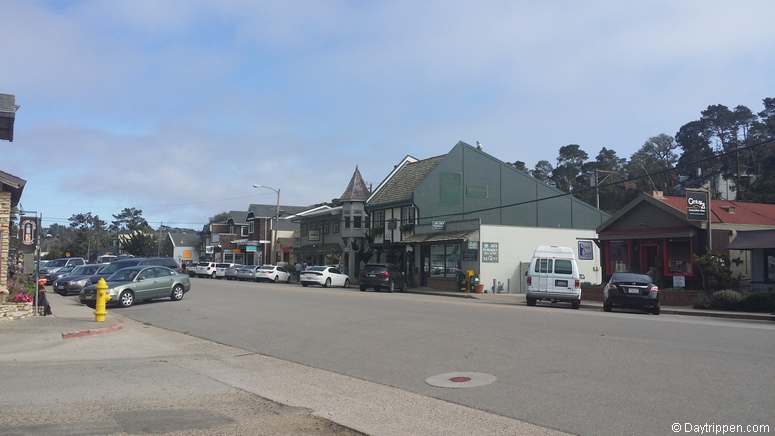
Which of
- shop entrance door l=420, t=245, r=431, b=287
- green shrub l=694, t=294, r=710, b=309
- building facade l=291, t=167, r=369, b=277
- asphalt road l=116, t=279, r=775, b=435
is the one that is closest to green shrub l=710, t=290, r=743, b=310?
green shrub l=694, t=294, r=710, b=309

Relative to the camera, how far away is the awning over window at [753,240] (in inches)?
1070

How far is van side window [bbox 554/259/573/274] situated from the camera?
25.4 metres

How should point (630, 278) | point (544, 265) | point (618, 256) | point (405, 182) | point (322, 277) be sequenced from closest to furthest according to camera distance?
point (630, 278), point (544, 265), point (618, 256), point (322, 277), point (405, 182)

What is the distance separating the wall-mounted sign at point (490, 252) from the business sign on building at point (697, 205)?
14017 mm

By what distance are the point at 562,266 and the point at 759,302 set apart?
268 inches

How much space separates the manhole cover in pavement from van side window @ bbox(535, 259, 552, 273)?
15.9 m

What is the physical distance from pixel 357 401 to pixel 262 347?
596 cm

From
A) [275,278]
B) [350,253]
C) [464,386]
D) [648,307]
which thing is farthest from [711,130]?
[464,386]

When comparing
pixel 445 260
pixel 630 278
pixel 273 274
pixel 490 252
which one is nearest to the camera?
pixel 630 278

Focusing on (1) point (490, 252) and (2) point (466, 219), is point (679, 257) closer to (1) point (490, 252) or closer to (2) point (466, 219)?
(1) point (490, 252)

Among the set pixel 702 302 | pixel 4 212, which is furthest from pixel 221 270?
pixel 702 302

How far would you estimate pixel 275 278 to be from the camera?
5553 cm

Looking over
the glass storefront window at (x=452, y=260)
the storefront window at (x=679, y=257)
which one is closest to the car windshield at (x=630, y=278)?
the storefront window at (x=679, y=257)

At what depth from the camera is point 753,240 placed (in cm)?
2806
